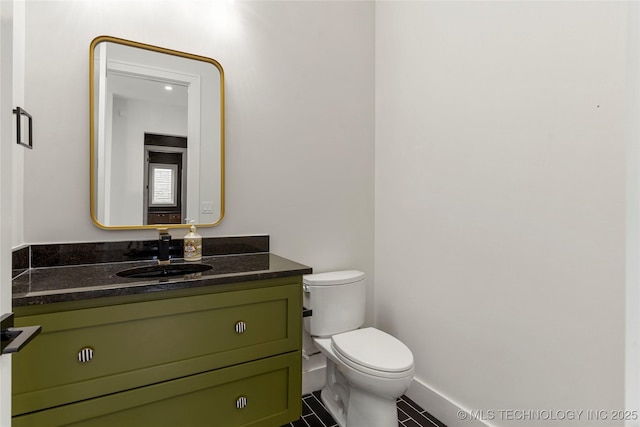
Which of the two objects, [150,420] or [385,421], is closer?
[150,420]

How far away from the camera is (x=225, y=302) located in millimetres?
1267

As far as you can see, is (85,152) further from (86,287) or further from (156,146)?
(86,287)

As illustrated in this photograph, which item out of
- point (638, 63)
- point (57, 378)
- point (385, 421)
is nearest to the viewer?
point (638, 63)

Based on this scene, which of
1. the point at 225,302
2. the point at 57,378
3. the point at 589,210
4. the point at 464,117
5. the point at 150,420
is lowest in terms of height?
the point at 150,420

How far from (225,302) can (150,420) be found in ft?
1.52

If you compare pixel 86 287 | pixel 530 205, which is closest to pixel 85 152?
pixel 86 287

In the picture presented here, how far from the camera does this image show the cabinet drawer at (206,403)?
3.48 feet

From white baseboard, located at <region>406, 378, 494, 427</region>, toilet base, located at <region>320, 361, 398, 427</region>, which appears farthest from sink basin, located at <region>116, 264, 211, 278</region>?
white baseboard, located at <region>406, 378, 494, 427</region>

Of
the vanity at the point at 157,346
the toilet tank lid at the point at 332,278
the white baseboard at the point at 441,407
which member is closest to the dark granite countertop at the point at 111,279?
the vanity at the point at 157,346

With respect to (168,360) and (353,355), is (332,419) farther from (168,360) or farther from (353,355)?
(168,360)

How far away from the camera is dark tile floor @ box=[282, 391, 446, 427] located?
1794 mm

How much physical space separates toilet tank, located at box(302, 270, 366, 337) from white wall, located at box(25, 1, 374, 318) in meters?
0.23

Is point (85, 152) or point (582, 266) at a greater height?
point (85, 152)

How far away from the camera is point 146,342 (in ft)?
3.74
